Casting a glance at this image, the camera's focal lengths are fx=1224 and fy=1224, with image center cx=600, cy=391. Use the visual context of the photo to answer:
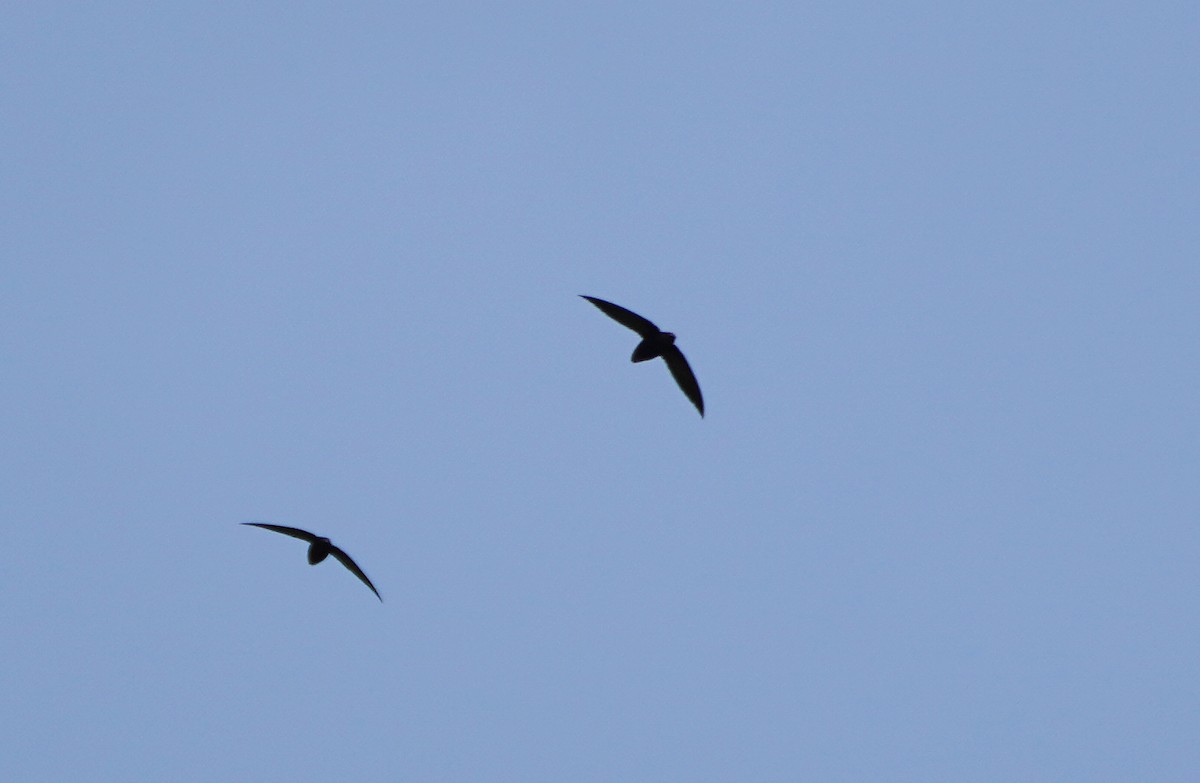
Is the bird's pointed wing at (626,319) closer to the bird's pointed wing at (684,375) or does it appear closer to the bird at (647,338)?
the bird at (647,338)

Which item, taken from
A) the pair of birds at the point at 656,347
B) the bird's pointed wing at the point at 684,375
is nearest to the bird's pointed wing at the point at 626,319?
the pair of birds at the point at 656,347

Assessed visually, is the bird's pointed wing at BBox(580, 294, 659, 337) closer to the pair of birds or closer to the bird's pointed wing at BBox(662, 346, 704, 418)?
the pair of birds

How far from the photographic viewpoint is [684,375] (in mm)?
21047

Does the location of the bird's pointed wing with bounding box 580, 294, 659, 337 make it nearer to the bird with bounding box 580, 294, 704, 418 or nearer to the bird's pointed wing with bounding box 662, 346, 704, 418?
the bird with bounding box 580, 294, 704, 418

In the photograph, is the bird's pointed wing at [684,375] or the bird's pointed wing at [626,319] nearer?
the bird's pointed wing at [626,319]

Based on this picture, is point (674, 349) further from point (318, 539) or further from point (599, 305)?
point (318, 539)

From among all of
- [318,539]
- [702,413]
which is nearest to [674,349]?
[702,413]

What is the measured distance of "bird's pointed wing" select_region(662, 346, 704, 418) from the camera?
20609 mm

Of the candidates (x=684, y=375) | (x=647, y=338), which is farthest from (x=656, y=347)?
(x=684, y=375)

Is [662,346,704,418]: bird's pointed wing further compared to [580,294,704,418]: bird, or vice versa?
[662,346,704,418]: bird's pointed wing

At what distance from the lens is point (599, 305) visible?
20.0 metres

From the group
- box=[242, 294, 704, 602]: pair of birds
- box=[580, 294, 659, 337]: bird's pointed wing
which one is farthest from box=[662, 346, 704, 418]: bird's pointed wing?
box=[580, 294, 659, 337]: bird's pointed wing

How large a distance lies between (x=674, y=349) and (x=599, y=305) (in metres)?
1.54

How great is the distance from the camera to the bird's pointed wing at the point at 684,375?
20609 mm
